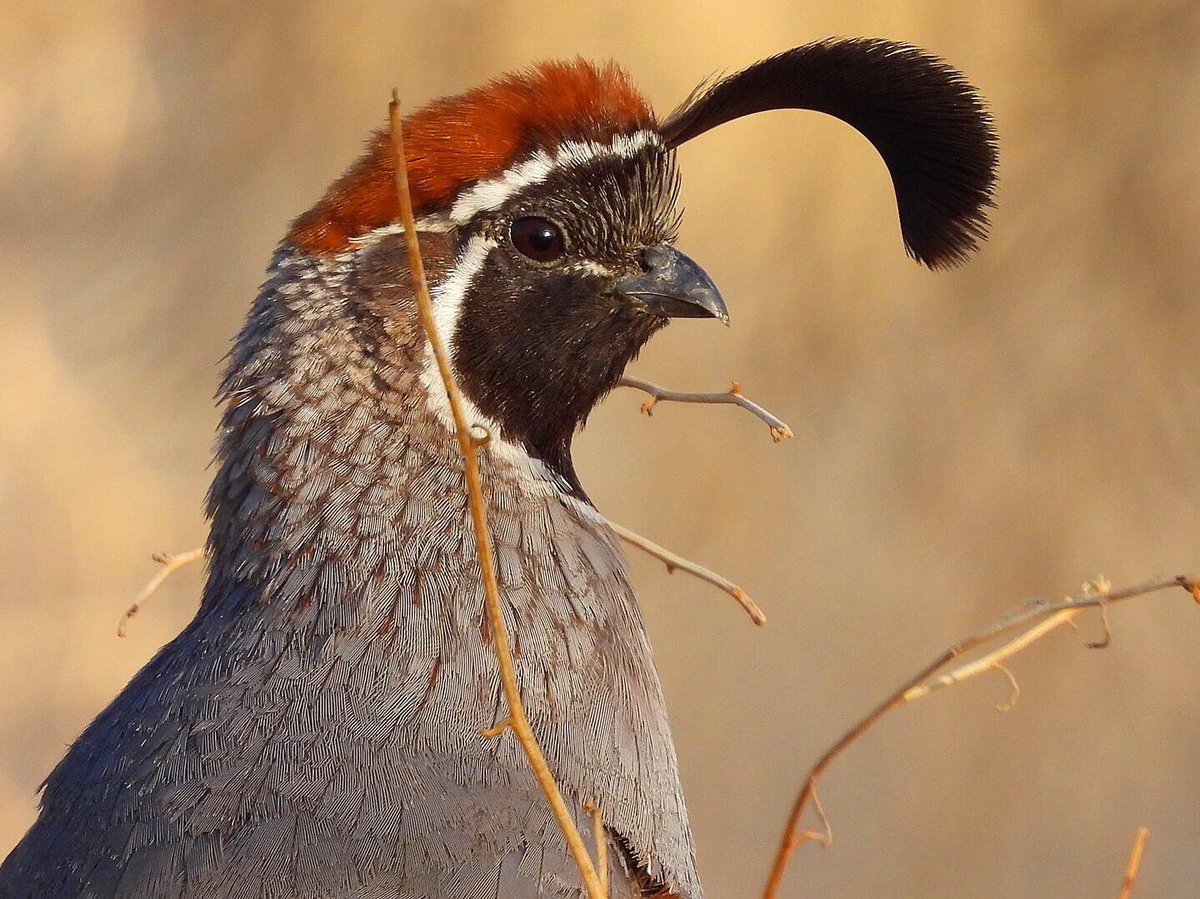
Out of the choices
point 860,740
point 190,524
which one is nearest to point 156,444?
point 190,524

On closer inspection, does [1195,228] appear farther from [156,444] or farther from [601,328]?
[156,444]

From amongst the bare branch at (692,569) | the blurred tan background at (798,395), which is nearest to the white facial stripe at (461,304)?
the bare branch at (692,569)

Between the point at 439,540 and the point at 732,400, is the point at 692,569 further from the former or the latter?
the point at 439,540

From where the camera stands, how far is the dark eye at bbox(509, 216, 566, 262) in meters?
2.06

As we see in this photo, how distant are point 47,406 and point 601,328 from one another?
3.05 meters

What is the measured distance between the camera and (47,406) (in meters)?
4.65

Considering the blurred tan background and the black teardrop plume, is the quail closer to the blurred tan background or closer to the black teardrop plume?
the black teardrop plume

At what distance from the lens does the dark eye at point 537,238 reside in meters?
2.06

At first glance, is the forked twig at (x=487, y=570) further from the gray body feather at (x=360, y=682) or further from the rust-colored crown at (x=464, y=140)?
the rust-colored crown at (x=464, y=140)

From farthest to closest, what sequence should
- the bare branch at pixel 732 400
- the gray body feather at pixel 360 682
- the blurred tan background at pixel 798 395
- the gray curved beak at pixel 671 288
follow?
1. the blurred tan background at pixel 798 395
2. the gray curved beak at pixel 671 288
3. the bare branch at pixel 732 400
4. the gray body feather at pixel 360 682

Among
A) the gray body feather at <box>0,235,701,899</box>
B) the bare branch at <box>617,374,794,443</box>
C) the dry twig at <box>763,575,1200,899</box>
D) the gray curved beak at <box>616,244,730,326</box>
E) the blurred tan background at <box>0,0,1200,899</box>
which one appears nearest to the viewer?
the dry twig at <box>763,575,1200,899</box>

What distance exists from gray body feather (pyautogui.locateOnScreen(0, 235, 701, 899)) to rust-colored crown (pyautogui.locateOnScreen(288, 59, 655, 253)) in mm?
56

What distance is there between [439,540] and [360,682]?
227 mm

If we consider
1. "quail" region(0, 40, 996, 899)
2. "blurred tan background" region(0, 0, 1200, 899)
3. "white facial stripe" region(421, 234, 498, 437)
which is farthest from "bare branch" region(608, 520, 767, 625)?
"blurred tan background" region(0, 0, 1200, 899)
